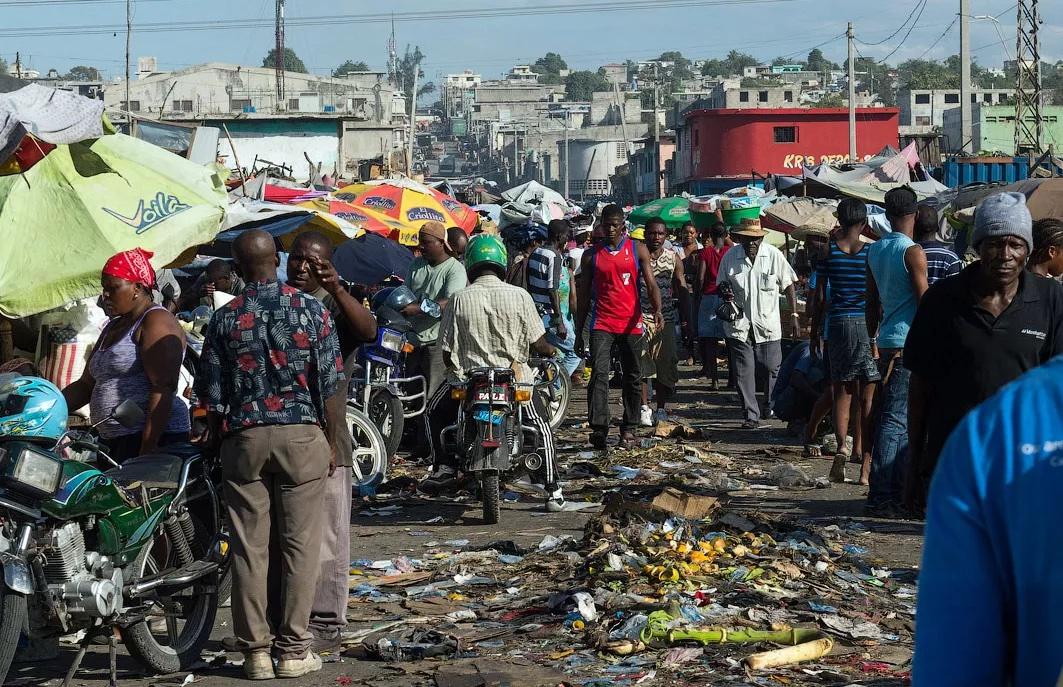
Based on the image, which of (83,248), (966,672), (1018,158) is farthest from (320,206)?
(1018,158)

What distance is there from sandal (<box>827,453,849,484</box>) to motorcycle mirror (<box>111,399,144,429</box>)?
5996 mm

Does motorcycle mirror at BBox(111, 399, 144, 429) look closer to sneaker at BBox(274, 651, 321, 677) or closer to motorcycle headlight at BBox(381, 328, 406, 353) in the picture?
sneaker at BBox(274, 651, 321, 677)

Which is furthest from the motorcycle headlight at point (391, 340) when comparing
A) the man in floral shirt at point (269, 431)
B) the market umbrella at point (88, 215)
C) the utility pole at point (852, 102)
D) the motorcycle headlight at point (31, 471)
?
the utility pole at point (852, 102)

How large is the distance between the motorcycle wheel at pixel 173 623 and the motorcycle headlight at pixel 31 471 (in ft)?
2.15

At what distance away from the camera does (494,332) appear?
10.1 meters

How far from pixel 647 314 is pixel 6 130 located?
7.89 meters

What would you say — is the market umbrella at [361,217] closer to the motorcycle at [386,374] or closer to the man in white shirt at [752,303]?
the man in white shirt at [752,303]

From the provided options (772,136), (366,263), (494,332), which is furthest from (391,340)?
(772,136)

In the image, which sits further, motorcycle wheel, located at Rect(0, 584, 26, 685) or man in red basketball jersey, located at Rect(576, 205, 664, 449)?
man in red basketball jersey, located at Rect(576, 205, 664, 449)

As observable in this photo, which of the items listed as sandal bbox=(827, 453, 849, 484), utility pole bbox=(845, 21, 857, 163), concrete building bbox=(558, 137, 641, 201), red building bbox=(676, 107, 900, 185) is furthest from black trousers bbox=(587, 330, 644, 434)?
concrete building bbox=(558, 137, 641, 201)

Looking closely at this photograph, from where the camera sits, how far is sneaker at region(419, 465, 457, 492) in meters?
11.0

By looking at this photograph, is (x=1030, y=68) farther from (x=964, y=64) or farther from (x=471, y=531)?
(x=471, y=531)

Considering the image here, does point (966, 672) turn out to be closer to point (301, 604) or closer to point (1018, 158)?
point (301, 604)

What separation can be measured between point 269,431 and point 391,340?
18.1 ft
